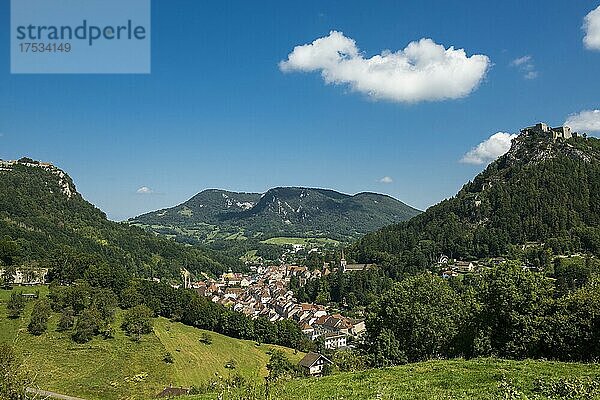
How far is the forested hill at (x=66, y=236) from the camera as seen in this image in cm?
8469

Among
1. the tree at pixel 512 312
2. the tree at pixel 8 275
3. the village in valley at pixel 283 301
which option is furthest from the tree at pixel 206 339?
the tree at pixel 512 312

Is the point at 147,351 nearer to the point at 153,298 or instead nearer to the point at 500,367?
the point at 153,298

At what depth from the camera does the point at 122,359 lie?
4622 centimetres

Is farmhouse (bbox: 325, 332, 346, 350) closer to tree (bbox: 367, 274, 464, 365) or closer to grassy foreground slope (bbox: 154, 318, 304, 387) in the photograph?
grassy foreground slope (bbox: 154, 318, 304, 387)

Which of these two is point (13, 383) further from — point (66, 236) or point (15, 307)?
point (66, 236)

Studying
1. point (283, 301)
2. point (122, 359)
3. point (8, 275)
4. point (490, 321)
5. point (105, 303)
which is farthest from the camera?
point (283, 301)

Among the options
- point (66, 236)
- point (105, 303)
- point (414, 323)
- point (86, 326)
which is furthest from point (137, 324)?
point (66, 236)

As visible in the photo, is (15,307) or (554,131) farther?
(554,131)

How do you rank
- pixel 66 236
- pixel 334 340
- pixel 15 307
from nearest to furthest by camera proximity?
pixel 15 307 → pixel 334 340 → pixel 66 236

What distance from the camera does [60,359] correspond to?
143 feet

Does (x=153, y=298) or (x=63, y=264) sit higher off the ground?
(x=63, y=264)

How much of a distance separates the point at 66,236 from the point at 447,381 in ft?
400

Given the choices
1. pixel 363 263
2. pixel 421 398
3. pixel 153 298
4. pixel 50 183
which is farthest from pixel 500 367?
pixel 50 183

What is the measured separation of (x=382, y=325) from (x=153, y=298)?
5419 cm
